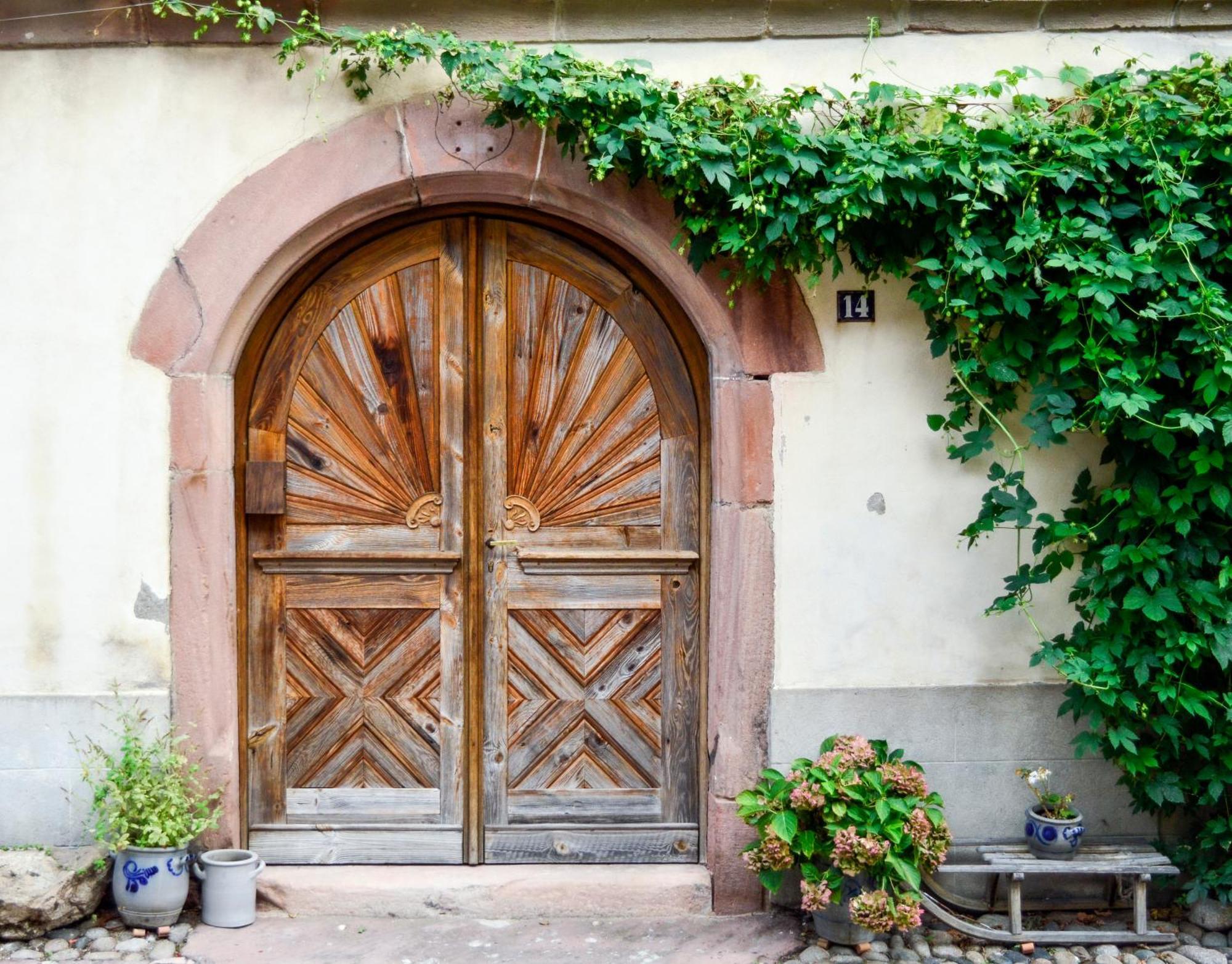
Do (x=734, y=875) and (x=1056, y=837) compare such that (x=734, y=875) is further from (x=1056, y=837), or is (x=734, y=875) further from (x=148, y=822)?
(x=148, y=822)

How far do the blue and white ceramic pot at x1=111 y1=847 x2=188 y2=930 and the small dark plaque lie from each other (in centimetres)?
285

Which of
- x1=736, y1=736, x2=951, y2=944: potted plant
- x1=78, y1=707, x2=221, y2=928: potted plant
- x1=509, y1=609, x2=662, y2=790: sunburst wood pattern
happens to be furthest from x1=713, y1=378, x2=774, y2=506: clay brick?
x1=78, y1=707, x2=221, y2=928: potted plant

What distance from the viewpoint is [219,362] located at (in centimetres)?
394

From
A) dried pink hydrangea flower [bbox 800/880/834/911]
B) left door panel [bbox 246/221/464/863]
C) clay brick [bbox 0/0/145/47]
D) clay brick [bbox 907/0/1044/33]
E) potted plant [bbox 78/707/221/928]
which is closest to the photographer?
dried pink hydrangea flower [bbox 800/880/834/911]

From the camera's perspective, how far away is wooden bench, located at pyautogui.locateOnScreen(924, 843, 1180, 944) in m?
3.78

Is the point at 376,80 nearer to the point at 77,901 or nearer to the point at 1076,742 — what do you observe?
the point at 77,901

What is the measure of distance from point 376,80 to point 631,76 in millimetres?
887

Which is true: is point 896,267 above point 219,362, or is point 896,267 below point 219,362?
above

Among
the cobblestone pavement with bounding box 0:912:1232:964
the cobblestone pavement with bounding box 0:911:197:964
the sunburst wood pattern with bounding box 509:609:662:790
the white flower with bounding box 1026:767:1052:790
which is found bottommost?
the cobblestone pavement with bounding box 0:912:1232:964

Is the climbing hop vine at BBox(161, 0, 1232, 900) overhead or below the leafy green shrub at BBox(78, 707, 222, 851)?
overhead

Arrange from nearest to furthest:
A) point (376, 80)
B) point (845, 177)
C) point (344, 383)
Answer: point (845, 177) < point (376, 80) < point (344, 383)

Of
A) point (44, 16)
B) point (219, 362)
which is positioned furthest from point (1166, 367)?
point (44, 16)

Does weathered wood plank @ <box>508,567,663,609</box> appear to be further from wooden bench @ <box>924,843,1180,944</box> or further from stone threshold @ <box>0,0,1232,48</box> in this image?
stone threshold @ <box>0,0,1232,48</box>

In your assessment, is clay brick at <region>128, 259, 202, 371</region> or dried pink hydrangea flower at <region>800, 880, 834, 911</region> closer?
dried pink hydrangea flower at <region>800, 880, 834, 911</region>
